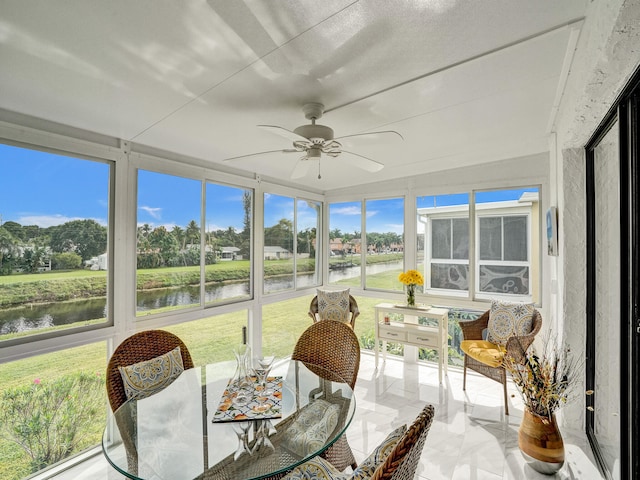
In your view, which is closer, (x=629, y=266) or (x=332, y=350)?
(x=629, y=266)

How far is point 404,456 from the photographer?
89cm

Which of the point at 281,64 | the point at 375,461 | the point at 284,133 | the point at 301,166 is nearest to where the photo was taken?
the point at 375,461

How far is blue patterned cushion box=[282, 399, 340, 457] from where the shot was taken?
146 centimetres

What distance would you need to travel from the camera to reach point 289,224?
186 inches

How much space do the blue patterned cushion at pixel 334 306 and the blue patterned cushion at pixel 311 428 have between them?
244 centimetres

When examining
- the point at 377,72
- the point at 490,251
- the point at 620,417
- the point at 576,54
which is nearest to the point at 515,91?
the point at 576,54

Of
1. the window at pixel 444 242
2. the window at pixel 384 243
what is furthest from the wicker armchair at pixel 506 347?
the window at pixel 384 243

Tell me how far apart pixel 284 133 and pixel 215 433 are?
1711 millimetres

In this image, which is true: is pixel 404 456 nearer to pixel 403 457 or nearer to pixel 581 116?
pixel 403 457

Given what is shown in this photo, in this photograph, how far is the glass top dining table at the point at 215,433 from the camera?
134 cm

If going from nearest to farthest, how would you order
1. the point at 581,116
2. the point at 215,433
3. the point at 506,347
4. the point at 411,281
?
the point at 215,433 < the point at 581,116 < the point at 506,347 < the point at 411,281

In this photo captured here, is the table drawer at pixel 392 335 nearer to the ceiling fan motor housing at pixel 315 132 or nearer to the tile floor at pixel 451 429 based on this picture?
the tile floor at pixel 451 429

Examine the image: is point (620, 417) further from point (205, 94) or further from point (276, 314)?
point (276, 314)

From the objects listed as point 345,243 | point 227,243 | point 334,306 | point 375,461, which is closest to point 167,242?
point 227,243
